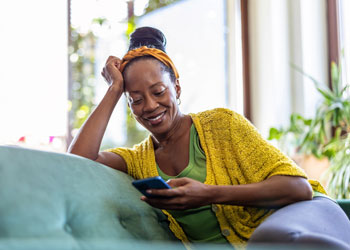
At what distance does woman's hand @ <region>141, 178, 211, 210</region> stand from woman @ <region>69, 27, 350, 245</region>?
1.1 inches

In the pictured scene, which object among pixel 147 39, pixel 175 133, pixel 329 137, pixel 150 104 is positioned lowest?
pixel 329 137

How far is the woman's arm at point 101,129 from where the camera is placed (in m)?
1.59

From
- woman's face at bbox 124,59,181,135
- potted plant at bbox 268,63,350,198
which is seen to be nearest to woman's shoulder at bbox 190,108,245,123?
woman's face at bbox 124,59,181,135

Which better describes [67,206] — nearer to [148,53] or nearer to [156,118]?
[156,118]

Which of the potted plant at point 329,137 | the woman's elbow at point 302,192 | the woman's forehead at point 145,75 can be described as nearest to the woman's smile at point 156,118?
the woman's forehead at point 145,75

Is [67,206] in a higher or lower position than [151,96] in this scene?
lower

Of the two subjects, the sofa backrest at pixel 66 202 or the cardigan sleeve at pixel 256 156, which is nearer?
the sofa backrest at pixel 66 202

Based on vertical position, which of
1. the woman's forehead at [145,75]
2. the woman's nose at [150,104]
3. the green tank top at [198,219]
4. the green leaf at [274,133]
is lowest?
the green leaf at [274,133]

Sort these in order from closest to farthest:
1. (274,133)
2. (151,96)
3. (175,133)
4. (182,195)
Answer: (182,195) → (151,96) → (175,133) → (274,133)

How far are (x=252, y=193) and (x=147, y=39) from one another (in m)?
0.69

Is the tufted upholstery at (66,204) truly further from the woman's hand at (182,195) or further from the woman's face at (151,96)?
the woman's face at (151,96)

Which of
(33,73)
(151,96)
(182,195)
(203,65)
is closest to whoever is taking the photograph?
(182,195)

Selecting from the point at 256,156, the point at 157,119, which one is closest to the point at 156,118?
the point at 157,119

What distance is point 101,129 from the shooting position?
5.41ft
